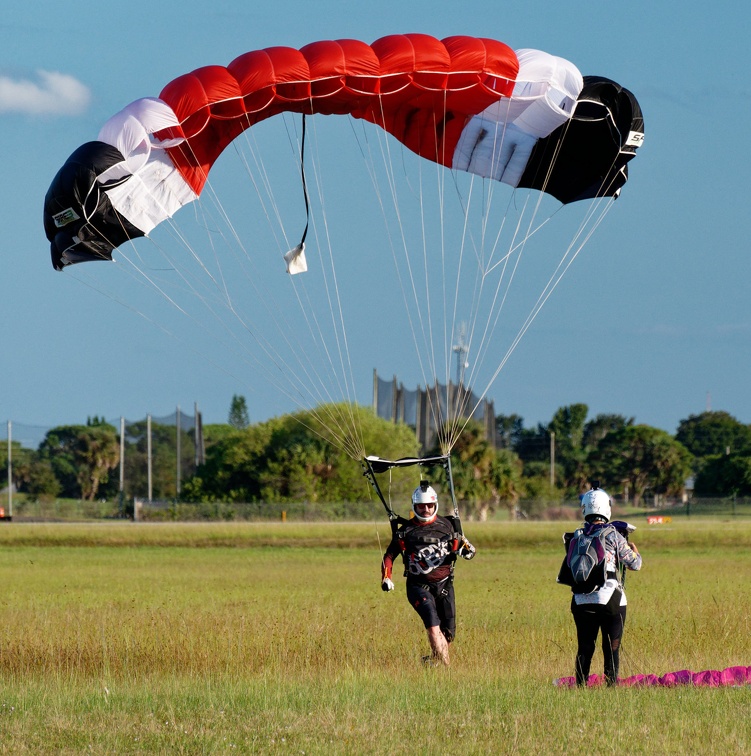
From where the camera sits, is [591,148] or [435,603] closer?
[435,603]

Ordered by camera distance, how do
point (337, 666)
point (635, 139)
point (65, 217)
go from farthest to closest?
point (635, 139) → point (65, 217) → point (337, 666)

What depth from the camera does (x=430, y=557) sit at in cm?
1081

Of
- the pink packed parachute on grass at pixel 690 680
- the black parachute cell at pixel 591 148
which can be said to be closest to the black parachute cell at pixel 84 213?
the black parachute cell at pixel 591 148

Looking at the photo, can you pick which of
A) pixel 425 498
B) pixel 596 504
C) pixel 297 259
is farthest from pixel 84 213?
pixel 596 504

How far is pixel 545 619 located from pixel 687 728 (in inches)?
315

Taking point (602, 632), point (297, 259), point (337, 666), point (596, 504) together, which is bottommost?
point (337, 666)

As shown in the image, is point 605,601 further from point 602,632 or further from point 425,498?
point 425,498

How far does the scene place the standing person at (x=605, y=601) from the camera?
9109 mm

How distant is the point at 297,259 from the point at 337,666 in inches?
188

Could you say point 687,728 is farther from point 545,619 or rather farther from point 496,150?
point 496,150

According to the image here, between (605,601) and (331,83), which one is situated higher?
(331,83)

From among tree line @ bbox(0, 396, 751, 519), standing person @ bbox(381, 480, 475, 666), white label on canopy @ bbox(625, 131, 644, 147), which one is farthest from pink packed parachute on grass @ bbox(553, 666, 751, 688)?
tree line @ bbox(0, 396, 751, 519)

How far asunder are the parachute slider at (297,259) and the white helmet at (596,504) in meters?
5.26

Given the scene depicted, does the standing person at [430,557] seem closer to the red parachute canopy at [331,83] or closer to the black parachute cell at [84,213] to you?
the red parachute canopy at [331,83]
